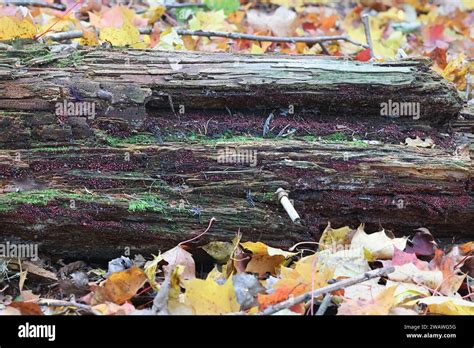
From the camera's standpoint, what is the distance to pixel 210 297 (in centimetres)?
201

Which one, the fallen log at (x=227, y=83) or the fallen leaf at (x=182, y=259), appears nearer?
the fallen leaf at (x=182, y=259)

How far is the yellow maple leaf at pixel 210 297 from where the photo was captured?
6.54ft

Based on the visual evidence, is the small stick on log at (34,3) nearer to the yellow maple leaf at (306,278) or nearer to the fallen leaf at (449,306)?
the yellow maple leaf at (306,278)

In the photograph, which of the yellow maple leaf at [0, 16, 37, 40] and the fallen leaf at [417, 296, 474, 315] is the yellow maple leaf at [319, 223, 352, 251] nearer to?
the fallen leaf at [417, 296, 474, 315]

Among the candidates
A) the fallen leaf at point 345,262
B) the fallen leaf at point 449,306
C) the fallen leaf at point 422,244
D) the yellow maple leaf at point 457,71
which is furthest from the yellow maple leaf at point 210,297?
the yellow maple leaf at point 457,71

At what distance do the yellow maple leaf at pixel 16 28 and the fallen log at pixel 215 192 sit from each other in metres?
0.83

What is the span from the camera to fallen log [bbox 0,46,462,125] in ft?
8.61

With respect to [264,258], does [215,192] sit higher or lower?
higher

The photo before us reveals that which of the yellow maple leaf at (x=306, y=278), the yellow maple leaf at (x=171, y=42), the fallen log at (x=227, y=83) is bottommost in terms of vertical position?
the yellow maple leaf at (x=306, y=278)

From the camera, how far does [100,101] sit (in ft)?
8.51

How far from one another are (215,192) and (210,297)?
646mm

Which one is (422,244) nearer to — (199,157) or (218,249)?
(218,249)

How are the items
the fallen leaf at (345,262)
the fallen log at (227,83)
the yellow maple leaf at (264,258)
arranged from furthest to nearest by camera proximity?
1. the fallen log at (227,83)
2. the yellow maple leaf at (264,258)
3. the fallen leaf at (345,262)

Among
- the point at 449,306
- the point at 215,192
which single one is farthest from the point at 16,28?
the point at 449,306
